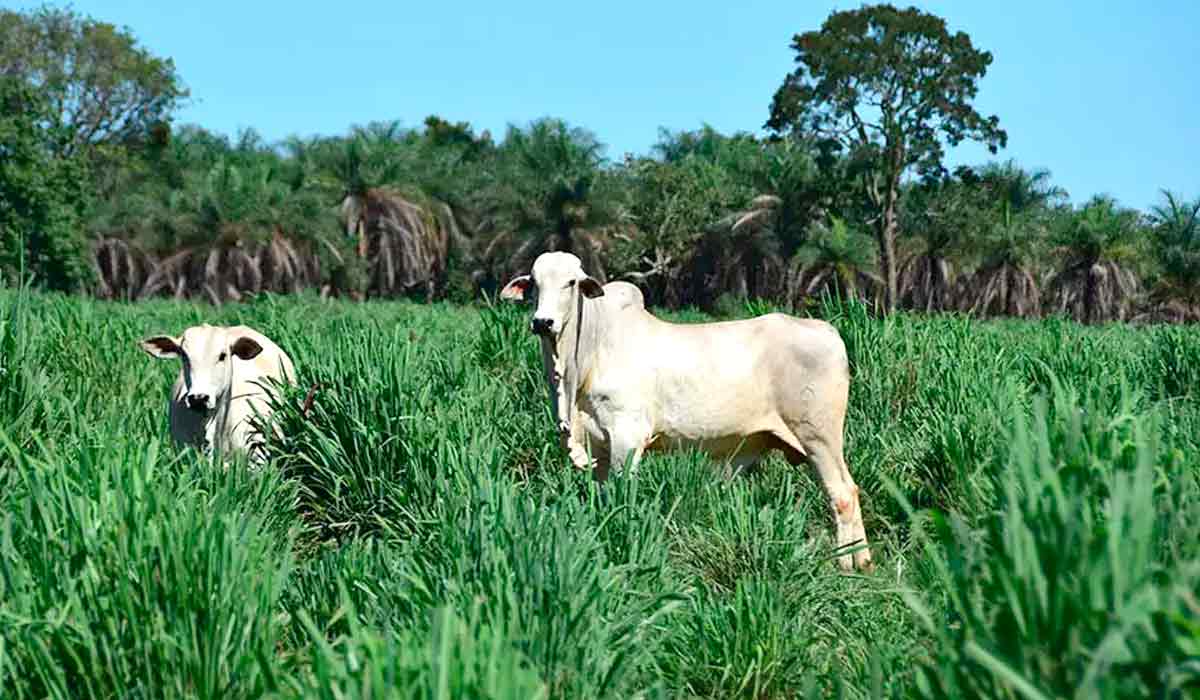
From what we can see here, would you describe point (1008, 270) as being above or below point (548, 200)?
below

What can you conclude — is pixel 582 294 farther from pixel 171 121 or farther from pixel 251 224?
pixel 171 121

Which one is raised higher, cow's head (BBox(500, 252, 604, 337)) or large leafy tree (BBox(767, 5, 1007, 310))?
large leafy tree (BBox(767, 5, 1007, 310))

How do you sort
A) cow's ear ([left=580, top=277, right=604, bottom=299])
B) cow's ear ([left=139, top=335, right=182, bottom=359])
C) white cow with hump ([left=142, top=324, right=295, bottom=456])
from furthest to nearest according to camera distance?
cow's ear ([left=139, top=335, right=182, bottom=359])
white cow with hump ([left=142, top=324, right=295, bottom=456])
cow's ear ([left=580, top=277, right=604, bottom=299])

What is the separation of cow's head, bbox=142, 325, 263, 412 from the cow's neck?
1.63 meters

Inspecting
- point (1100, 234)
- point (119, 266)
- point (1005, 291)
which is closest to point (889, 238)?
point (1005, 291)

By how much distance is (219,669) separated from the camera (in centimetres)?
270

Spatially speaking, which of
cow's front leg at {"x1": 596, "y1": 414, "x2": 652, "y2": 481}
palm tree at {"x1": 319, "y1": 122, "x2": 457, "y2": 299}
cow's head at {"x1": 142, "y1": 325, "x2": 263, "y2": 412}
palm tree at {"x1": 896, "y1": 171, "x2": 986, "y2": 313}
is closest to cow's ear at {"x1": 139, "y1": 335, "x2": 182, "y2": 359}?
cow's head at {"x1": 142, "y1": 325, "x2": 263, "y2": 412}

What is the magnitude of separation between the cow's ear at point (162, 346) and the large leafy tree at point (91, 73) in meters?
45.4

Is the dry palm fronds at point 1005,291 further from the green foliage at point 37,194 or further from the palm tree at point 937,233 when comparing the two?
the green foliage at point 37,194

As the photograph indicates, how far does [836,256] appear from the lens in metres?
45.2

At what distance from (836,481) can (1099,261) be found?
4801cm

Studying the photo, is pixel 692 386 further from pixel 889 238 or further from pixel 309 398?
pixel 889 238

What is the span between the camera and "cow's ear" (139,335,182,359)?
6.14 m

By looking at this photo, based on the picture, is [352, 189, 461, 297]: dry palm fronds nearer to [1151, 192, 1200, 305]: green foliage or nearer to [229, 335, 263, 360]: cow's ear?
[1151, 192, 1200, 305]: green foliage
